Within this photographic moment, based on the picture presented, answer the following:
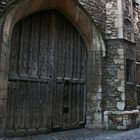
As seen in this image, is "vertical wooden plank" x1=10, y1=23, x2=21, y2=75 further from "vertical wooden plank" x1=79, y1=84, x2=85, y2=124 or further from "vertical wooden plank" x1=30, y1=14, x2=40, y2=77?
"vertical wooden plank" x1=79, y1=84, x2=85, y2=124

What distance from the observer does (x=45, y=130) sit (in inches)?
211

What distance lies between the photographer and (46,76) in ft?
18.1

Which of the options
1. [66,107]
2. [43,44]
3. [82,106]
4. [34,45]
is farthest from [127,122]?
[34,45]

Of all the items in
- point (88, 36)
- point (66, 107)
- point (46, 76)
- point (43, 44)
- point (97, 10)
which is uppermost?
point (97, 10)

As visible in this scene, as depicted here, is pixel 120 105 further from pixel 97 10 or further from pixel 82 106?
pixel 97 10

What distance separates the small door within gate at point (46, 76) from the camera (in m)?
5.02

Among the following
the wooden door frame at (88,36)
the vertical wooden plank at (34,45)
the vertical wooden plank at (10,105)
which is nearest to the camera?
the vertical wooden plank at (10,105)

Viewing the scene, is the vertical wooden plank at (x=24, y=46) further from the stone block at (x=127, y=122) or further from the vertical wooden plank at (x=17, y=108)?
the stone block at (x=127, y=122)

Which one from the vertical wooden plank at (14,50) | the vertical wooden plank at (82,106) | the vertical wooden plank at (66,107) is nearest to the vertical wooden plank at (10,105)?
the vertical wooden plank at (14,50)

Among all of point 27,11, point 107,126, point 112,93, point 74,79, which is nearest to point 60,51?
point 74,79

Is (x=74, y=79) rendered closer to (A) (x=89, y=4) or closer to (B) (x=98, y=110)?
(B) (x=98, y=110)

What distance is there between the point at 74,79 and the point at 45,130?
1554 mm

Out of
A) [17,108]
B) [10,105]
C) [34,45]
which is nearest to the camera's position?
[10,105]

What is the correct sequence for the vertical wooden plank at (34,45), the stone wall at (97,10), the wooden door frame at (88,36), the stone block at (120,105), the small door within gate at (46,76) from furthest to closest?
the stone wall at (97,10) < the stone block at (120,105) < the wooden door frame at (88,36) < the vertical wooden plank at (34,45) < the small door within gate at (46,76)
